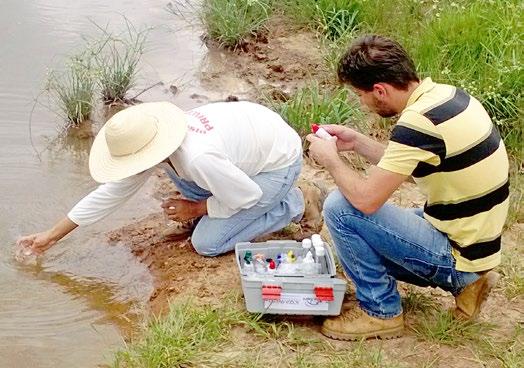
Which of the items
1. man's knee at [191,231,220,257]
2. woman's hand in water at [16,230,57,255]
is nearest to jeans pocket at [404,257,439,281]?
man's knee at [191,231,220,257]

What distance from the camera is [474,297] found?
3539 mm

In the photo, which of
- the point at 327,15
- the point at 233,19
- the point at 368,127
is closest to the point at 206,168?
the point at 368,127

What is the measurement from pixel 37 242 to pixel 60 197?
0.81m

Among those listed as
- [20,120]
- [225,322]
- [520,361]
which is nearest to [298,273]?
[225,322]

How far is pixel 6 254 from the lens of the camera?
435 centimetres

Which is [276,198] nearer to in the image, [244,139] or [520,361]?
Answer: [244,139]

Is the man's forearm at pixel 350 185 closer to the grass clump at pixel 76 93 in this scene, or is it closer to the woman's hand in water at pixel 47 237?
the woman's hand in water at pixel 47 237

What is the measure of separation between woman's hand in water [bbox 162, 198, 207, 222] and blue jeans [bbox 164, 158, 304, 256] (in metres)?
0.04

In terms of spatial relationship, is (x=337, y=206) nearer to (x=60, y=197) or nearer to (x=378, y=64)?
(x=378, y=64)

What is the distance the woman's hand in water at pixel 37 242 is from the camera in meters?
4.08

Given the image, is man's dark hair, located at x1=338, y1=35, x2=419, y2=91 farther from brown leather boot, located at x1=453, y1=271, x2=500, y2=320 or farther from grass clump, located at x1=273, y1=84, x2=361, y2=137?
grass clump, located at x1=273, y1=84, x2=361, y2=137

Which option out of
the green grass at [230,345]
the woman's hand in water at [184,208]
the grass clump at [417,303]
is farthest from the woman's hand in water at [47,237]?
the grass clump at [417,303]

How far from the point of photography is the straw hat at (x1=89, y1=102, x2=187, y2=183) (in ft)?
12.4

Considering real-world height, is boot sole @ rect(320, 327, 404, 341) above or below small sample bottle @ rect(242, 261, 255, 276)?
below
